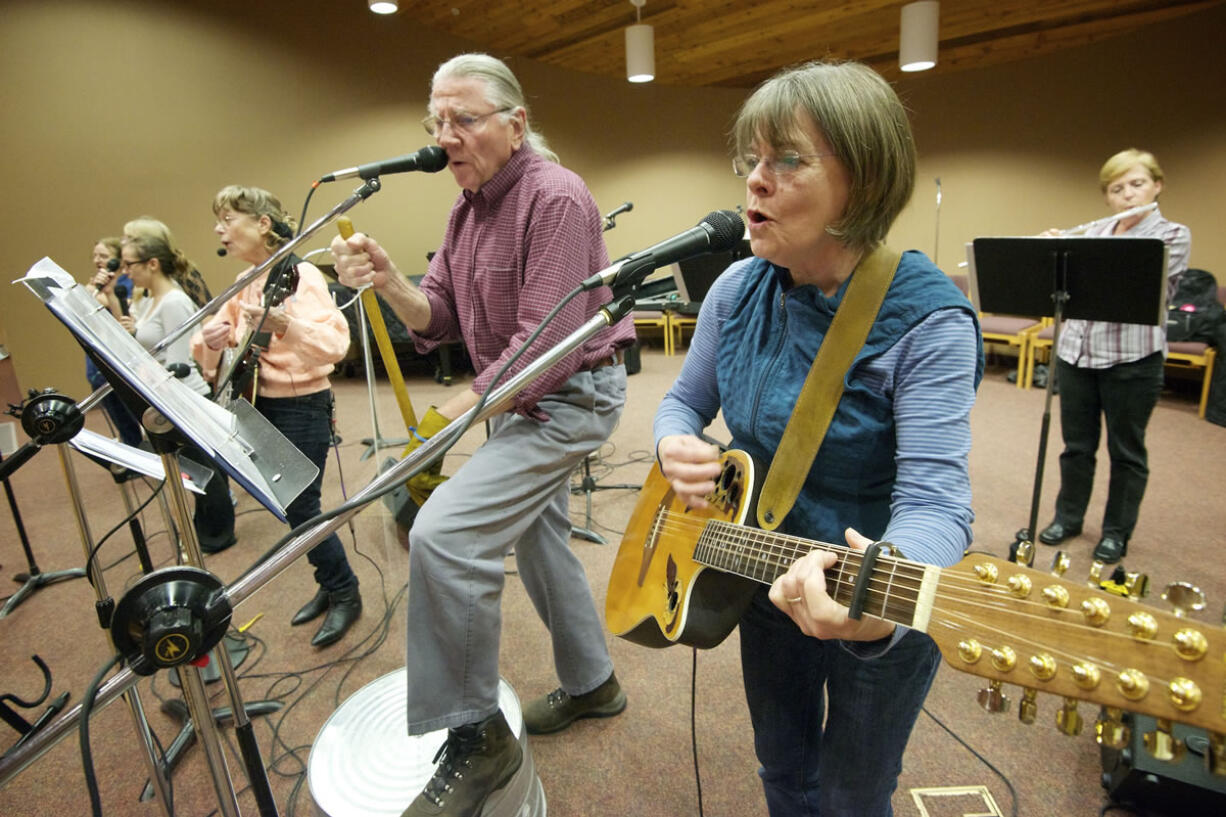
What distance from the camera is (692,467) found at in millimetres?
1083

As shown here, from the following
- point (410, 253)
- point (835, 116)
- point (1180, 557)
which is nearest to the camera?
point (835, 116)

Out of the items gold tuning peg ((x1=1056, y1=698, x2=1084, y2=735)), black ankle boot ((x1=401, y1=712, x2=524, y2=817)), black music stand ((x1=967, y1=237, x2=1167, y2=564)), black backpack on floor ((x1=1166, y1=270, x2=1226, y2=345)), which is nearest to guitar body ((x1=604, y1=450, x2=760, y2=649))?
black ankle boot ((x1=401, y1=712, x2=524, y2=817))

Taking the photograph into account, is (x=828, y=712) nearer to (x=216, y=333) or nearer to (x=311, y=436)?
(x=311, y=436)

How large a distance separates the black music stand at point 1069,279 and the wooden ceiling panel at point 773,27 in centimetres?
420

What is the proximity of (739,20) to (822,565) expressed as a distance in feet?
22.3

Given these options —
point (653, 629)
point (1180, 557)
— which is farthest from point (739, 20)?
point (653, 629)

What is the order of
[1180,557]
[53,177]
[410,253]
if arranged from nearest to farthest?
[1180,557] → [53,177] → [410,253]

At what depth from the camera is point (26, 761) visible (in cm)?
75

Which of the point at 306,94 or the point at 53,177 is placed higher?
the point at 306,94

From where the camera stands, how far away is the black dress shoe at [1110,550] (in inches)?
105

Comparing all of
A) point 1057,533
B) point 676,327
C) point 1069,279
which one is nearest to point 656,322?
point 676,327

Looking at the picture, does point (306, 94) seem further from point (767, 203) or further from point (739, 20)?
point (767, 203)

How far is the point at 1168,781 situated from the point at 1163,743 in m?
1.30

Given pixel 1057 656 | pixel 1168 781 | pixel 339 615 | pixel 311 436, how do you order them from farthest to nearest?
pixel 339 615 < pixel 311 436 < pixel 1168 781 < pixel 1057 656
